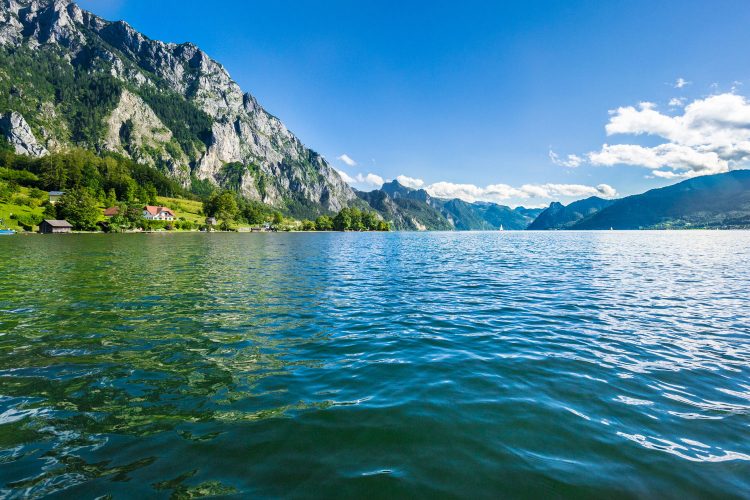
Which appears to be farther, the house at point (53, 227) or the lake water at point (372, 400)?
the house at point (53, 227)

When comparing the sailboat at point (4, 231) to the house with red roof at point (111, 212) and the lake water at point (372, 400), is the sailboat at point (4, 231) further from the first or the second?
the lake water at point (372, 400)

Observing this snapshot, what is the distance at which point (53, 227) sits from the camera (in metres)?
138

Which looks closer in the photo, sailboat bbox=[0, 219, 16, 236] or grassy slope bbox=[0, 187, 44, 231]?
sailboat bbox=[0, 219, 16, 236]

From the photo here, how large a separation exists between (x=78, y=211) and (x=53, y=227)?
1108 cm

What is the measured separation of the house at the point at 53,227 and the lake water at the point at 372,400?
511ft

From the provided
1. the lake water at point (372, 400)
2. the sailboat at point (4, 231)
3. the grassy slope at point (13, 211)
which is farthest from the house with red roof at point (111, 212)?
the lake water at point (372, 400)

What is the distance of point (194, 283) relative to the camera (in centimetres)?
3120

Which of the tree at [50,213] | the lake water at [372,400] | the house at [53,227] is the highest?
the tree at [50,213]

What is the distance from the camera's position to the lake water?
678 centimetres

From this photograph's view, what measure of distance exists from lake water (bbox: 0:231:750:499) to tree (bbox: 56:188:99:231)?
528 feet

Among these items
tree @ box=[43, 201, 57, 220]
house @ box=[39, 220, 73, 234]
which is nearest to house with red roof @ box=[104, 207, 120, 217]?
tree @ box=[43, 201, 57, 220]

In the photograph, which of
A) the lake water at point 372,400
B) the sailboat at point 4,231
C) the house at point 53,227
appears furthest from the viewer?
the house at point 53,227

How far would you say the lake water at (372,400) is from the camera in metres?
6.78

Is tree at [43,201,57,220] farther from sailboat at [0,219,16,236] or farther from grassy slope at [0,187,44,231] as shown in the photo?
sailboat at [0,219,16,236]
